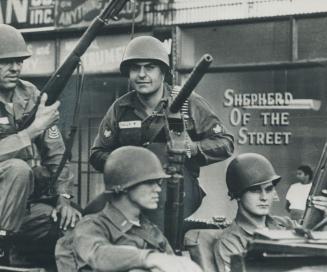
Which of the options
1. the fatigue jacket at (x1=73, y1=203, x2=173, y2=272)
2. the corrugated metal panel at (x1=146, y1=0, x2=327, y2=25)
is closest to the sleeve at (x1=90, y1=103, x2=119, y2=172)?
the fatigue jacket at (x1=73, y1=203, x2=173, y2=272)

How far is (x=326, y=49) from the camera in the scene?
10.4 meters

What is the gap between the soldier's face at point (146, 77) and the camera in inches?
234

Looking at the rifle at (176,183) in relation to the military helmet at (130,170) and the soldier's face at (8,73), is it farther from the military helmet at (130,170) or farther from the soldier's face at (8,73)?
the soldier's face at (8,73)

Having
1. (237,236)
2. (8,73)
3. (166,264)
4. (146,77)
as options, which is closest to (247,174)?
(237,236)

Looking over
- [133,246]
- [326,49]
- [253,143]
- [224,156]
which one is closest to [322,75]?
[326,49]

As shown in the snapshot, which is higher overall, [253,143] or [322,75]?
[322,75]

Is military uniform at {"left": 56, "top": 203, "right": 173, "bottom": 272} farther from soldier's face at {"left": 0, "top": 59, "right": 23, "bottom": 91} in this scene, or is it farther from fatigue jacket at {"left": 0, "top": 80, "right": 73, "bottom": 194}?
soldier's face at {"left": 0, "top": 59, "right": 23, "bottom": 91}

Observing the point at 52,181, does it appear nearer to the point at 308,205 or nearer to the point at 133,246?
the point at 133,246

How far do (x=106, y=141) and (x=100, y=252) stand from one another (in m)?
1.83

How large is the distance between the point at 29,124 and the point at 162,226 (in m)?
1.12

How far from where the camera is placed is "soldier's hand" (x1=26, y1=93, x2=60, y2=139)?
5.41 m

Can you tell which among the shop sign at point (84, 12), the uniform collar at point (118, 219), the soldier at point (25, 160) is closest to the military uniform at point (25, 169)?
the soldier at point (25, 160)

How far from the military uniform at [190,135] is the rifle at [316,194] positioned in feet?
2.26

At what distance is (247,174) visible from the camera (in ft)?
18.8
